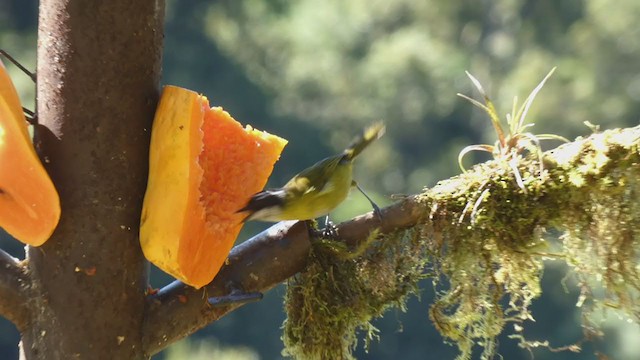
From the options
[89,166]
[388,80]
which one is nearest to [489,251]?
[89,166]

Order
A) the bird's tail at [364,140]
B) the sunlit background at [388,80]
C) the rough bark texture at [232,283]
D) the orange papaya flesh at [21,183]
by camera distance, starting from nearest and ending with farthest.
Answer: the orange papaya flesh at [21,183] < the rough bark texture at [232,283] < the bird's tail at [364,140] < the sunlit background at [388,80]

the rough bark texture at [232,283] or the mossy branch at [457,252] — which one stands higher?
the mossy branch at [457,252]

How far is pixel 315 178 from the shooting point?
1.55 meters

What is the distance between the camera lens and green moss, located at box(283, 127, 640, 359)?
152cm

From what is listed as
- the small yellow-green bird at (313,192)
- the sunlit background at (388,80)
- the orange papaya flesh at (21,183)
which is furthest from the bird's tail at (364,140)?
the sunlit background at (388,80)

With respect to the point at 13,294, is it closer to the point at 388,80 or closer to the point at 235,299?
the point at 235,299

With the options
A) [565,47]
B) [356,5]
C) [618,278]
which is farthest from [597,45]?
[618,278]

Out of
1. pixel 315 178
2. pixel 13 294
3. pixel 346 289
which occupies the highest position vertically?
pixel 315 178

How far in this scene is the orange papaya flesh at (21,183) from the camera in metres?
1.37

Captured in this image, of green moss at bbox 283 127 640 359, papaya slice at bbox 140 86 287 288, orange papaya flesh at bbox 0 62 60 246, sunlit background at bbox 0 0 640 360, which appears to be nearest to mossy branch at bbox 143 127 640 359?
green moss at bbox 283 127 640 359

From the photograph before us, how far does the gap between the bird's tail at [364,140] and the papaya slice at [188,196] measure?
8.3 inches

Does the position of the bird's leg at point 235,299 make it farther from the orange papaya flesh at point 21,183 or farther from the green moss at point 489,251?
the orange papaya flesh at point 21,183

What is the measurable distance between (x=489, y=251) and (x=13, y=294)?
79 centimetres

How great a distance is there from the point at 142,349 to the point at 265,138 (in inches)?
16.2
